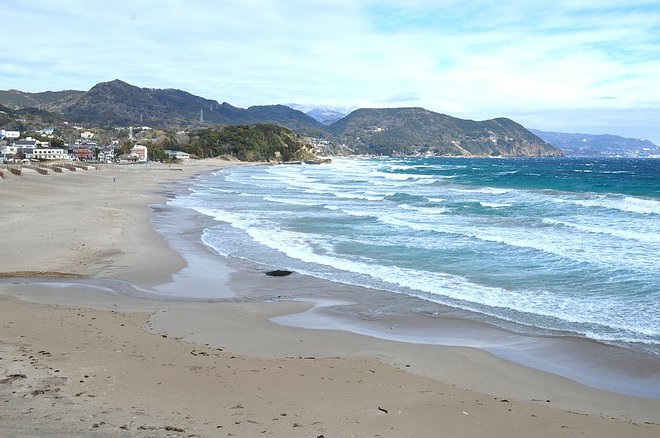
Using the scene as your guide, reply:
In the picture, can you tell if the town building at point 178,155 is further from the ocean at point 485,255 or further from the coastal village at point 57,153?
the ocean at point 485,255

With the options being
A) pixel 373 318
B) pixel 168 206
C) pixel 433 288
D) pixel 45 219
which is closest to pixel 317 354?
pixel 373 318

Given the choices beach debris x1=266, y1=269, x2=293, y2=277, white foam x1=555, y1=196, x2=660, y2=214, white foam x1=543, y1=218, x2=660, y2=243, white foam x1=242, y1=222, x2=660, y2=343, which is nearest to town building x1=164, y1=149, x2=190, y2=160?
white foam x1=555, y1=196, x2=660, y2=214

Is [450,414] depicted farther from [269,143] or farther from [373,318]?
[269,143]

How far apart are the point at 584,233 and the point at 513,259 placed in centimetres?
658

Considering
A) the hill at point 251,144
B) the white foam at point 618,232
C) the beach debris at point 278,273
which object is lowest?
the beach debris at point 278,273

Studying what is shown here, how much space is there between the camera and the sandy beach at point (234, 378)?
624cm

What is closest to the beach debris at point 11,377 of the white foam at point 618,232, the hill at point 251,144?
the white foam at point 618,232

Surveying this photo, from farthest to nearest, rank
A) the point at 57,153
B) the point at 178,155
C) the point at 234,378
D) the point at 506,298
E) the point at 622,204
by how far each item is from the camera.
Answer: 1. the point at 178,155
2. the point at 57,153
3. the point at 622,204
4. the point at 506,298
5. the point at 234,378

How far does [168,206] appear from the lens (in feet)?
111

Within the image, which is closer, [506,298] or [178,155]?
[506,298]

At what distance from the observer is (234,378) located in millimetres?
7848

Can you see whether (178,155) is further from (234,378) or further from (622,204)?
(234,378)

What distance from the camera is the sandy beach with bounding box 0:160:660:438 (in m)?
6.24

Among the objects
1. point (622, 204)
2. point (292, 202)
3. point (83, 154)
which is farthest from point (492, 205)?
point (83, 154)
